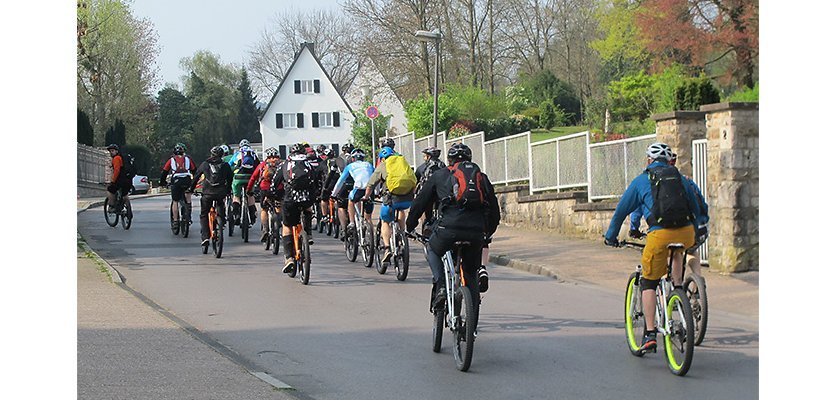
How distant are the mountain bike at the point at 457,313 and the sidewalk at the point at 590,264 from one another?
11.2ft

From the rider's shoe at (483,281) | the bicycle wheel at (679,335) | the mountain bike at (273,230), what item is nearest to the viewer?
the bicycle wheel at (679,335)

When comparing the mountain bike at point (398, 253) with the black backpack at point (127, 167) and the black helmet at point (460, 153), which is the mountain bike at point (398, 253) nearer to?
the black helmet at point (460, 153)

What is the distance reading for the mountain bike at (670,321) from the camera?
8.39m

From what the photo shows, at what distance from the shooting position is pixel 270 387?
7918 mm

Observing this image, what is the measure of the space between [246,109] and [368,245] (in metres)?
85.8

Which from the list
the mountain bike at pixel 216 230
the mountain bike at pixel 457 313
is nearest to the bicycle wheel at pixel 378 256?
the mountain bike at pixel 216 230

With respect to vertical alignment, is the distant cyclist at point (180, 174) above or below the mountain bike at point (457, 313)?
above

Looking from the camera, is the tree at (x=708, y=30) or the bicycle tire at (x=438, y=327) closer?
the bicycle tire at (x=438, y=327)

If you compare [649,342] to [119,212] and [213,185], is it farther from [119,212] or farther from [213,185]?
[119,212]

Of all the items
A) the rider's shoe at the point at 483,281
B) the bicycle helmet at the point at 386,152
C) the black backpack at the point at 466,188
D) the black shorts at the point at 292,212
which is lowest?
the rider's shoe at the point at 483,281

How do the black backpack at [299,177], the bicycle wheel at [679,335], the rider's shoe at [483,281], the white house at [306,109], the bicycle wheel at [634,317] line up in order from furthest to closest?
1. the white house at [306,109]
2. the black backpack at [299,177]
3. the rider's shoe at [483,281]
4. the bicycle wheel at [634,317]
5. the bicycle wheel at [679,335]

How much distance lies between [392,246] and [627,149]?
5452mm
